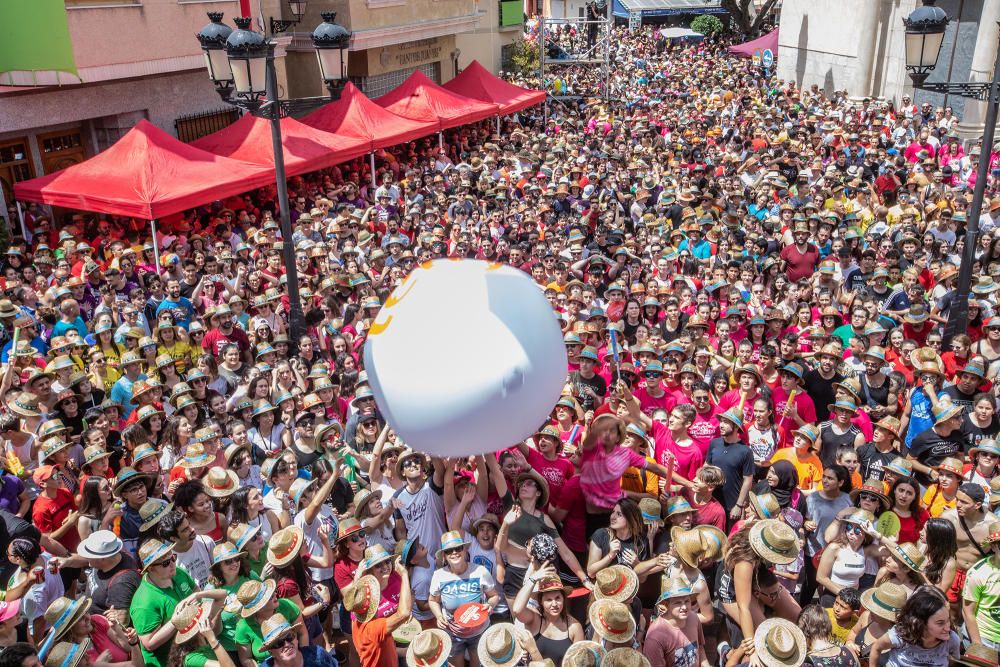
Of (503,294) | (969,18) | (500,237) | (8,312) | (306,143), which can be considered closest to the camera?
(503,294)

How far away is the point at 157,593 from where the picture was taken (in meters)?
4.37

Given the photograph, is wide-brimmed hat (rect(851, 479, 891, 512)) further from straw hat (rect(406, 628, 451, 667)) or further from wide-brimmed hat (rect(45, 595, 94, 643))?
wide-brimmed hat (rect(45, 595, 94, 643))

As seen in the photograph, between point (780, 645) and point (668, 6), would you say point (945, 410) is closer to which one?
point (780, 645)

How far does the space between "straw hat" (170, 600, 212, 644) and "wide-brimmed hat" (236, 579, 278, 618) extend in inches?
6.3

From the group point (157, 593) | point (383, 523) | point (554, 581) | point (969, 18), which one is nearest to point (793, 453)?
point (554, 581)

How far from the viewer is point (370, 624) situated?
436 centimetres

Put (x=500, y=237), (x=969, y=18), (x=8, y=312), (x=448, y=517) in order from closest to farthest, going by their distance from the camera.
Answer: (x=448, y=517), (x=8, y=312), (x=500, y=237), (x=969, y=18)

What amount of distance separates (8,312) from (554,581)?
665 cm

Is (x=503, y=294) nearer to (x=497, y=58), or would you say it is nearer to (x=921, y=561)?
(x=921, y=561)

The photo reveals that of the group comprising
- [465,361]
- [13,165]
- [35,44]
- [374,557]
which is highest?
[35,44]

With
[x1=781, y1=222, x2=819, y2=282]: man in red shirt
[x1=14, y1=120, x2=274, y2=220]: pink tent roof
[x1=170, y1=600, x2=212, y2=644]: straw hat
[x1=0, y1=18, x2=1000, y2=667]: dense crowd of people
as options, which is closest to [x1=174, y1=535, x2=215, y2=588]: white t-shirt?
[x1=0, y1=18, x2=1000, y2=667]: dense crowd of people

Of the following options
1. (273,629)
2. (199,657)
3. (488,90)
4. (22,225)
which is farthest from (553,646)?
(488,90)

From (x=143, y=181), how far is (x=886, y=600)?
10589 millimetres

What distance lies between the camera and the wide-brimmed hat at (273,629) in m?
3.94
